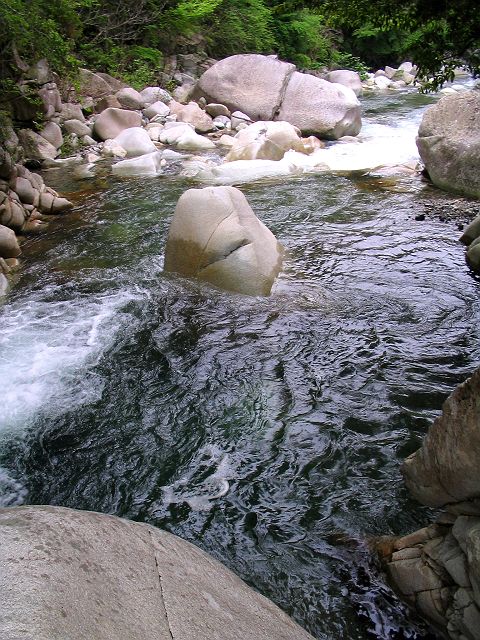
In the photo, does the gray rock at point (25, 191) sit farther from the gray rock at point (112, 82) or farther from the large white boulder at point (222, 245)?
the gray rock at point (112, 82)

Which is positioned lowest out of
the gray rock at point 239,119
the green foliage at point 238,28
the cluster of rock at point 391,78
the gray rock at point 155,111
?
the cluster of rock at point 391,78

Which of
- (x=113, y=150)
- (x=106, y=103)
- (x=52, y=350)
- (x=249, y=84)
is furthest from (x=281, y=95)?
(x=52, y=350)

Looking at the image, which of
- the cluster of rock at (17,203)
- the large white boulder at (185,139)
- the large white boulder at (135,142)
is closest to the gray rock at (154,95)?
the large white boulder at (185,139)

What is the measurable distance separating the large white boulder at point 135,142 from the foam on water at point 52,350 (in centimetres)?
809

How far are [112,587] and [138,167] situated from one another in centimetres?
1184

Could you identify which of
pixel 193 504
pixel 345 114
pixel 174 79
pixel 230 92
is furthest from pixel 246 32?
pixel 193 504

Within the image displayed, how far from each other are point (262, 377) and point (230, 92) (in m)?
14.8

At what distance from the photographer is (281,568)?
349 centimetres

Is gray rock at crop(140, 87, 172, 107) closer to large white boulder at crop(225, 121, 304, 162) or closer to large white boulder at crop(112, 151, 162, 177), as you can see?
large white boulder at crop(225, 121, 304, 162)

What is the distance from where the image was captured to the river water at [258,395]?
3.69 meters

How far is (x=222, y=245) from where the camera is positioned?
7.21 metres

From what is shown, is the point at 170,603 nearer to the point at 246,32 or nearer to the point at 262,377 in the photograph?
the point at 262,377

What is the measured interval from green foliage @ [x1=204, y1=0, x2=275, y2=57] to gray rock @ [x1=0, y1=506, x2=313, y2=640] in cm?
2449

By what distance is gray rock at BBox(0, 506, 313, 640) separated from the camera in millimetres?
1882
